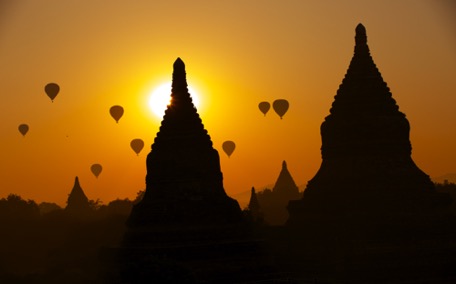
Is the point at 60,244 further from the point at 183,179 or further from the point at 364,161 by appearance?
the point at 183,179

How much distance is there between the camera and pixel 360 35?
2505 inches

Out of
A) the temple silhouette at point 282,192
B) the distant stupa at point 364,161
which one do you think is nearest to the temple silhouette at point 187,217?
the distant stupa at point 364,161

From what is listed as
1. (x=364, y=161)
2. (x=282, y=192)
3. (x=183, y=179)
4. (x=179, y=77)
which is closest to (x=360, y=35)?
(x=364, y=161)

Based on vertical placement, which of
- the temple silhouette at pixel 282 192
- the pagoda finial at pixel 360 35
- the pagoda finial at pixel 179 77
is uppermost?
the temple silhouette at pixel 282 192

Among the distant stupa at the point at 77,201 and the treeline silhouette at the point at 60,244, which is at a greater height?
the distant stupa at the point at 77,201

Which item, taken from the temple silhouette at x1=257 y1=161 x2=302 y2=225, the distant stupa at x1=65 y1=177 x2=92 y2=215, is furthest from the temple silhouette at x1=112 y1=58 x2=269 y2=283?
the distant stupa at x1=65 y1=177 x2=92 y2=215

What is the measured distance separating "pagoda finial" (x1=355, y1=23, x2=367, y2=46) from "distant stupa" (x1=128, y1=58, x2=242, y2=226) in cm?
1150

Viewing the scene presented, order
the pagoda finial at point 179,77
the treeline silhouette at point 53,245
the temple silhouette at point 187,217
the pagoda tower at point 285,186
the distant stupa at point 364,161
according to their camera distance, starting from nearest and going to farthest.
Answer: the temple silhouette at point 187,217 < the pagoda finial at point 179,77 < the distant stupa at point 364,161 < the treeline silhouette at point 53,245 < the pagoda tower at point 285,186

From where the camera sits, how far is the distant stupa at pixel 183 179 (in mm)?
53156

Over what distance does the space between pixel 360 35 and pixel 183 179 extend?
558 inches

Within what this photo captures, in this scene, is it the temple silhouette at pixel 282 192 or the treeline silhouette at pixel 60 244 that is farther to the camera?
the temple silhouette at pixel 282 192

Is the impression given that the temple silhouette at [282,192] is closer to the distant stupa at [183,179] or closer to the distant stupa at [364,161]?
the distant stupa at [364,161]

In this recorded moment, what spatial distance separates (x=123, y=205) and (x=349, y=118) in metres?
82.9

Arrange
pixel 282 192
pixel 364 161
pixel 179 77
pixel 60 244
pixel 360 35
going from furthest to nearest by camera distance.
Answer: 1. pixel 282 192
2. pixel 60 244
3. pixel 360 35
4. pixel 364 161
5. pixel 179 77
